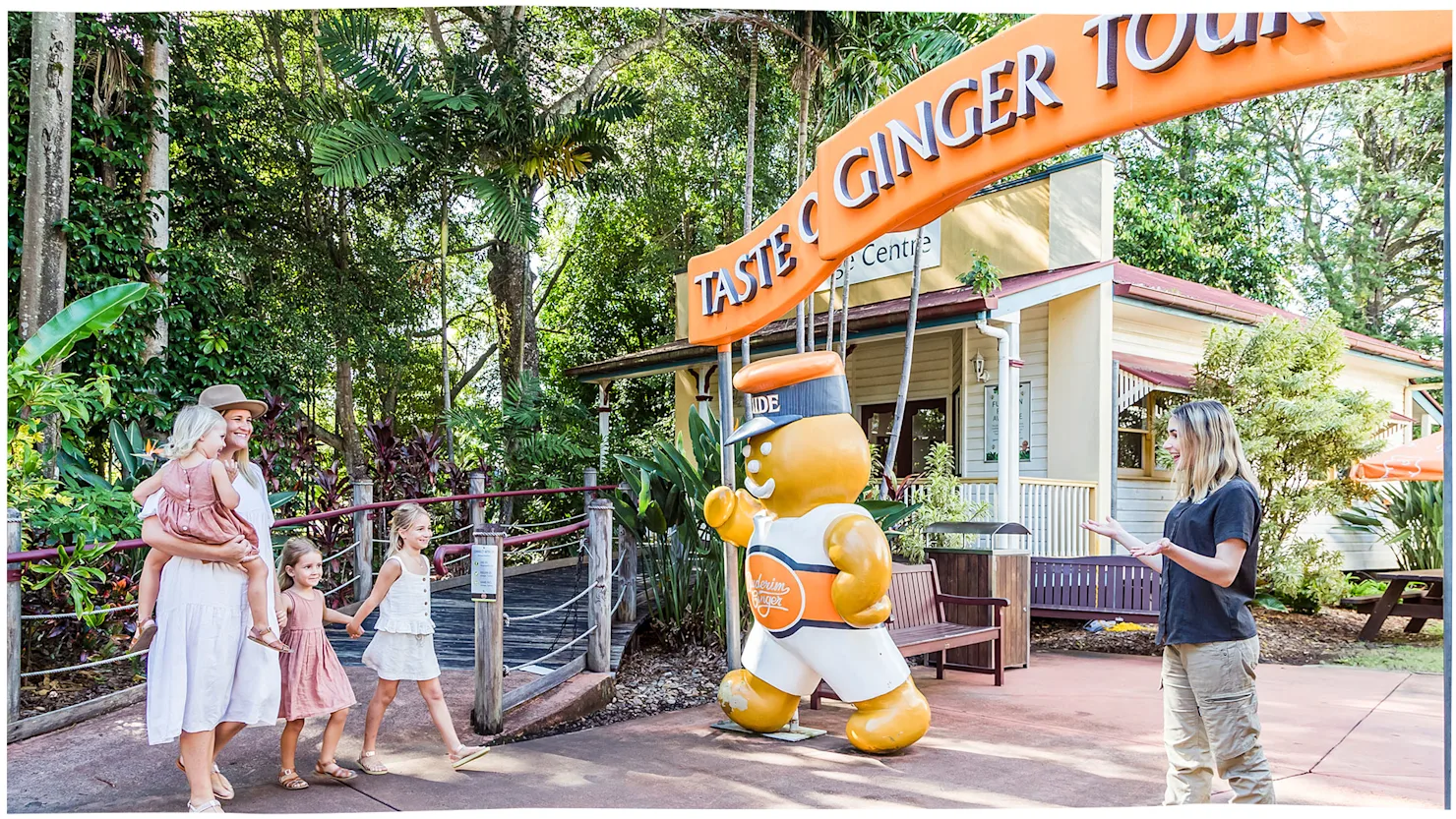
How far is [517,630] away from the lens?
7.40 m

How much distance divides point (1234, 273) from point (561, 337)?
1453 centimetres

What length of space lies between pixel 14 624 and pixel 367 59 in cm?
1001

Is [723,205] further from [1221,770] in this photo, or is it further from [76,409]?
[1221,770]

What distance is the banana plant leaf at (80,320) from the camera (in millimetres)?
5445

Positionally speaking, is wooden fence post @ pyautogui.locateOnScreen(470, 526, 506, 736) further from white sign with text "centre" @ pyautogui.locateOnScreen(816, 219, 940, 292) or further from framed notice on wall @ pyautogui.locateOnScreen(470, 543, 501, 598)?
white sign with text "centre" @ pyautogui.locateOnScreen(816, 219, 940, 292)

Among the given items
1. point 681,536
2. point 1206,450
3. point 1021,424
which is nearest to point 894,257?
point 1021,424

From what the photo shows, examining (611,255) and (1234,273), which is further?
(611,255)

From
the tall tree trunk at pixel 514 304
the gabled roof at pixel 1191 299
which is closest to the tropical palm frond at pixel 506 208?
the tall tree trunk at pixel 514 304

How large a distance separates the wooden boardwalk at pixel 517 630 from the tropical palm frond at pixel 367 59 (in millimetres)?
6914

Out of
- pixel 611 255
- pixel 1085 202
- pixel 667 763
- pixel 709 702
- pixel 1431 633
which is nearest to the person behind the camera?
pixel 667 763

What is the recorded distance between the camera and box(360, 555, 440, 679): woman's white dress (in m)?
4.48

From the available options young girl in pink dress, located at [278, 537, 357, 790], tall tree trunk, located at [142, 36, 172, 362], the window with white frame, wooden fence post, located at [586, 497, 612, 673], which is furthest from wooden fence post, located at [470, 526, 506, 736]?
the window with white frame

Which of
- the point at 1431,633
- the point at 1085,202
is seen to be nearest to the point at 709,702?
the point at 1085,202

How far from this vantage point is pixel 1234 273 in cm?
1967
